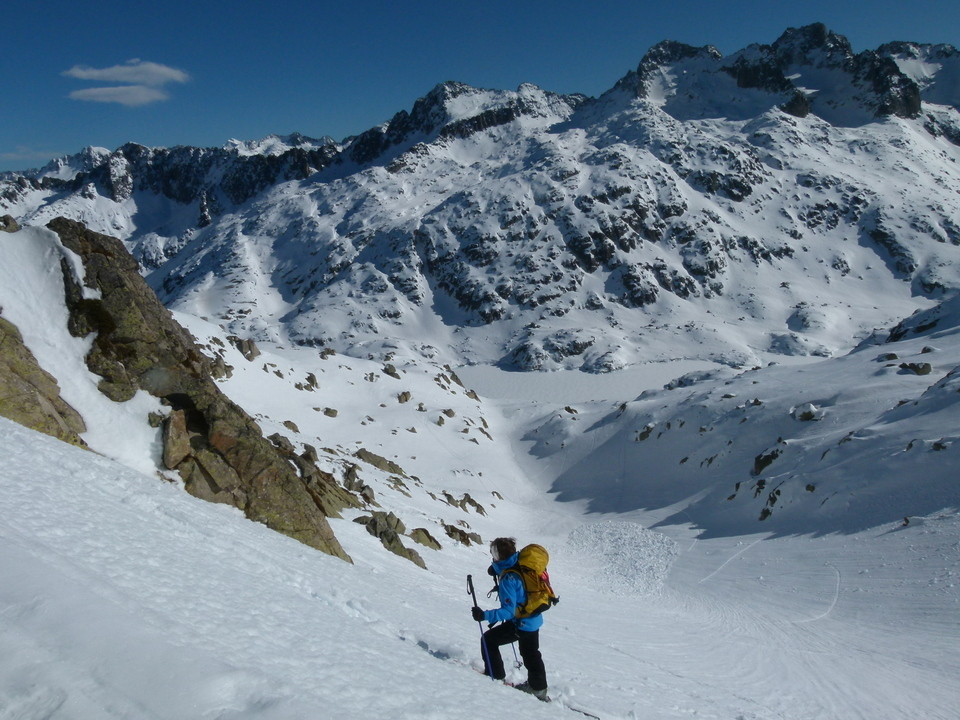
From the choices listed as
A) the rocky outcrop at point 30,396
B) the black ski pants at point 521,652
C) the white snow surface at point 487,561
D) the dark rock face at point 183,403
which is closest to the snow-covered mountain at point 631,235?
the white snow surface at point 487,561

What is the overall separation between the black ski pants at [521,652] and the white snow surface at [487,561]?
1.16 feet

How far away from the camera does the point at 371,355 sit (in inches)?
3930

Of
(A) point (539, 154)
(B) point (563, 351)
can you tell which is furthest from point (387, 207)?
(B) point (563, 351)

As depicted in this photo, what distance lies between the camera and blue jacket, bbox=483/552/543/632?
6262mm

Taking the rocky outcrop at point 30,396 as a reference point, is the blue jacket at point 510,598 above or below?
below

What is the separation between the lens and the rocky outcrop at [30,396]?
9602 mm

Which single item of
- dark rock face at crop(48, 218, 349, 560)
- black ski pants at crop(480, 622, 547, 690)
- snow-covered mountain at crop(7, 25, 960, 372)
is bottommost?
black ski pants at crop(480, 622, 547, 690)

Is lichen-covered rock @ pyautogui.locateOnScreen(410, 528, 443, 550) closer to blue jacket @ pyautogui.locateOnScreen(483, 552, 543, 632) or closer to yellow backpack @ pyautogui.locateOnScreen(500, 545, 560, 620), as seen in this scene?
blue jacket @ pyautogui.locateOnScreen(483, 552, 543, 632)

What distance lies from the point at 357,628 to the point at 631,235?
12660 cm

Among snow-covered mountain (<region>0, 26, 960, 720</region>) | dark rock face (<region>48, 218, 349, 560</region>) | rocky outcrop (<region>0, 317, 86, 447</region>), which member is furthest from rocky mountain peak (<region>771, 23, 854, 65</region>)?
rocky outcrop (<region>0, 317, 86, 447</region>)

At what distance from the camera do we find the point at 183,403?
12297 millimetres

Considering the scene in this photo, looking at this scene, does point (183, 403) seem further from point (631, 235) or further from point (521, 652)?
point (631, 235)

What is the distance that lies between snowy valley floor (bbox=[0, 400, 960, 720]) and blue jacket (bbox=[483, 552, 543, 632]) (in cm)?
70

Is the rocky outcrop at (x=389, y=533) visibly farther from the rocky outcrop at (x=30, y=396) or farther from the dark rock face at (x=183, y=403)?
the rocky outcrop at (x=30, y=396)
